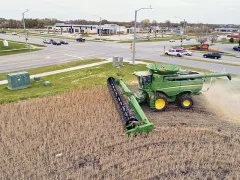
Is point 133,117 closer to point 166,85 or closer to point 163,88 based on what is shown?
point 163,88

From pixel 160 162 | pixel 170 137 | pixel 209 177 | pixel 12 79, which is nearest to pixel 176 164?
pixel 160 162

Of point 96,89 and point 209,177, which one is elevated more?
point 96,89

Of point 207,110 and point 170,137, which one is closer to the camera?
point 170,137

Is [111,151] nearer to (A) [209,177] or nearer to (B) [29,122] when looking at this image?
(A) [209,177]

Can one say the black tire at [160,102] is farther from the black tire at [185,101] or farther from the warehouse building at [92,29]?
the warehouse building at [92,29]

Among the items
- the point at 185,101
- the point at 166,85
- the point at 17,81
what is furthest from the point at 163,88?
the point at 17,81
